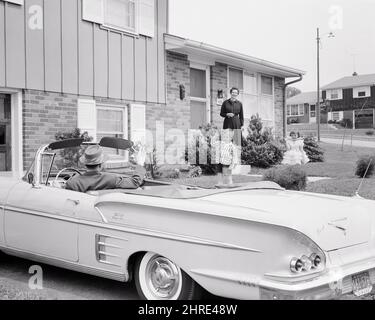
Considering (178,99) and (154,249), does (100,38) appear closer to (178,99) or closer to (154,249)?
(178,99)

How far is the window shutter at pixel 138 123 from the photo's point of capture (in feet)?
40.3

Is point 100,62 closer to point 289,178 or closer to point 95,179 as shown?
point 289,178

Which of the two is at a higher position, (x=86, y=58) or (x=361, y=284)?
(x=86, y=58)

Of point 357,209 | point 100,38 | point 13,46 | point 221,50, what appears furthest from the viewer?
point 221,50

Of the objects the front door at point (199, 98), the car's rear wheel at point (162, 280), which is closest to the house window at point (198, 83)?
the front door at point (199, 98)

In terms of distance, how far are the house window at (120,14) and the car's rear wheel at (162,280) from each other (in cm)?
871

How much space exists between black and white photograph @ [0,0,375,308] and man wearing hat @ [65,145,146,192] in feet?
0.05

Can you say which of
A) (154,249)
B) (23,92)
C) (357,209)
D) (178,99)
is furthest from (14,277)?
(178,99)

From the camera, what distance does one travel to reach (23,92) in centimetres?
1011

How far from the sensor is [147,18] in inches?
497

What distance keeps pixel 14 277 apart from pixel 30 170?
0.98 metres

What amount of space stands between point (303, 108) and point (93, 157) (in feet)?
198

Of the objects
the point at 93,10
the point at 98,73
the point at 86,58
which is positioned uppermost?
the point at 93,10

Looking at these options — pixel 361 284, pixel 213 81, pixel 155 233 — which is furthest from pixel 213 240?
pixel 213 81
